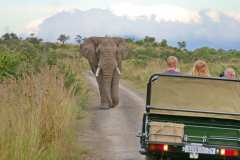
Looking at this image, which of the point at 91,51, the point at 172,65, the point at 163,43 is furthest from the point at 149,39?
the point at 172,65

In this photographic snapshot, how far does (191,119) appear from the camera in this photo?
37.1ft

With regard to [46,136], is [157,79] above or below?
above

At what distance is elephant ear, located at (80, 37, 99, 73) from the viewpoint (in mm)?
24812

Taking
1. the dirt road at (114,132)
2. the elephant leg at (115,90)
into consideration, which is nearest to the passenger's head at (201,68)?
the dirt road at (114,132)

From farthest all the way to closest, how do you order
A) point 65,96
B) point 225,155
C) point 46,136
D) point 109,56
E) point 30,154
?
point 109,56 < point 65,96 < point 46,136 < point 225,155 < point 30,154

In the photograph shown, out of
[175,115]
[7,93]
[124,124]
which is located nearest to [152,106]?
[175,115]

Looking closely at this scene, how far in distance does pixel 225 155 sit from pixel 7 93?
319 cm

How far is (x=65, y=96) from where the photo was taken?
1367cm

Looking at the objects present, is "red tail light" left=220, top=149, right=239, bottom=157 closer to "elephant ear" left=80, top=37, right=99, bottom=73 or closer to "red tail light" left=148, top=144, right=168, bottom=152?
"red tail light" left=148, top=144, right=168, bottom=152

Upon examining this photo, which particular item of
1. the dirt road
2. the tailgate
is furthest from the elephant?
the tailgate

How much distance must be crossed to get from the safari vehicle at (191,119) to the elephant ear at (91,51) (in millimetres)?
13199

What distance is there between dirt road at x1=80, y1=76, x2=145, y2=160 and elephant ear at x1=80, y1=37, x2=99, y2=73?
1.32 metres

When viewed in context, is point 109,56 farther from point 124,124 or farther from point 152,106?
point 152,106

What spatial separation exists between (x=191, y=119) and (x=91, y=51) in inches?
542
